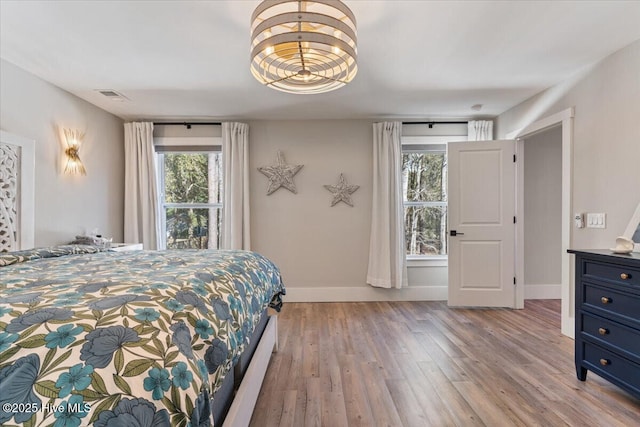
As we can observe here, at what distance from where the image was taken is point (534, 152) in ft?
13.7

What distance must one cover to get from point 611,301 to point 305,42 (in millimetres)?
2387

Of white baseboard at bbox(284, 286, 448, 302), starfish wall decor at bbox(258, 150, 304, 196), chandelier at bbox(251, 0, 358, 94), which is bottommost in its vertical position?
white baseboard at bbox(284, 286, 448, 302)

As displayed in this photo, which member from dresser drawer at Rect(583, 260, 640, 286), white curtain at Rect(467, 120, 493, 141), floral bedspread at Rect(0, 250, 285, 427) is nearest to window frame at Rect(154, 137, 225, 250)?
floral bedspread at Rect(0, 250, 285, 427)

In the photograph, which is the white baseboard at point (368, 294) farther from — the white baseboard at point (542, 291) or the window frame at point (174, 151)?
the window frame at point (174, 151)

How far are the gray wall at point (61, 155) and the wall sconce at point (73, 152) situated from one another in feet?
0.18

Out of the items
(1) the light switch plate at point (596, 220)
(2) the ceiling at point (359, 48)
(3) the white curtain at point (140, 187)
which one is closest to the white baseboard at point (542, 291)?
(1) the light switch plate at point (596, 220)

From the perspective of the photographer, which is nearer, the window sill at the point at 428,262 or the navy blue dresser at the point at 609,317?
the navy blue dresser at the point at 609,317

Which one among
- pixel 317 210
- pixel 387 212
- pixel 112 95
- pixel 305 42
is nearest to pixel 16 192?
pixel 112 95

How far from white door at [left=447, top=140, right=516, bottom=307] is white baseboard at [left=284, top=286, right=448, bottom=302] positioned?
1.16 ft

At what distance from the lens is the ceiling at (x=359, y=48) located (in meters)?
1.97

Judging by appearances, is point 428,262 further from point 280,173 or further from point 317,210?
point 280,173

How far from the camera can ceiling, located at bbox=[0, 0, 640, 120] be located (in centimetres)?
197

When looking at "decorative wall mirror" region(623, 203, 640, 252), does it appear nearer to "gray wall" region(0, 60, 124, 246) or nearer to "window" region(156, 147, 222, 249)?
"window" region(156, 147, 222, 249)

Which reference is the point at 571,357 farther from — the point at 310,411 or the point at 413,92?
the point at 413,92
